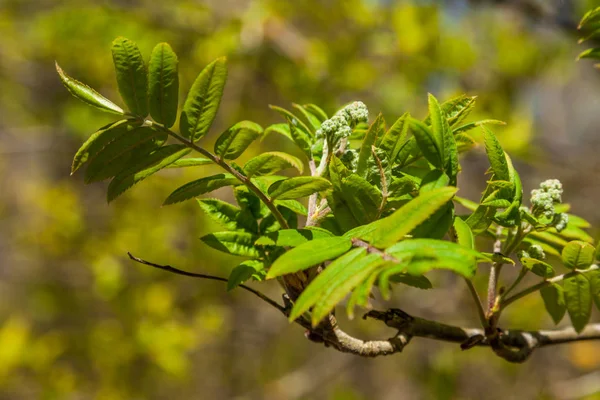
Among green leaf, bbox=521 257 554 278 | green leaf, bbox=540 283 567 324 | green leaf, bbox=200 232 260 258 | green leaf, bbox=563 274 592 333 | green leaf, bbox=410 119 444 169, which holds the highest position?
green leaf, bbox=410 119 444 169

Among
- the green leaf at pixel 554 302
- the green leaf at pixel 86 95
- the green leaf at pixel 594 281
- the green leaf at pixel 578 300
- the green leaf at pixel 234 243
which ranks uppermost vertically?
the green leaf at pixel 86 95

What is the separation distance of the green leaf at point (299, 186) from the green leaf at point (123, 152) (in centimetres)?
22

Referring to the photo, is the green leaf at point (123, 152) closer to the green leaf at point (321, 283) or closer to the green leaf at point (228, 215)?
the green leaf at point (228, 215)

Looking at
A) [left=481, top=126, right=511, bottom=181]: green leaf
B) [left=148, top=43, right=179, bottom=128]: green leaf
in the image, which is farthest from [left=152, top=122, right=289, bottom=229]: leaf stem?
[left=481, top=126, right=511, bottom=181]: green leaf

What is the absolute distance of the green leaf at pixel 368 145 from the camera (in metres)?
0.85

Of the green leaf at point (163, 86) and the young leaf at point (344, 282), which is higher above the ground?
the green leaf at point (163, 86)

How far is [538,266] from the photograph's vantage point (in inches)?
36.8

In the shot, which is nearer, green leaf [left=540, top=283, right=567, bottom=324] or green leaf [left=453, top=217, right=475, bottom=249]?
green leaf [left=453, top=217, right=475, bottom=249]

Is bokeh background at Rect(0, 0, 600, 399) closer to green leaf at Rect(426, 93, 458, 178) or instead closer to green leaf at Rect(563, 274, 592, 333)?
green leaf at Rect(563, 274, 592, 333)

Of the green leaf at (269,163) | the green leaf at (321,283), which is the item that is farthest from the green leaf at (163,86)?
the green leaf at (321,283)

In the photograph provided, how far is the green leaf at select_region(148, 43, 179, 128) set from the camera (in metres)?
0.88

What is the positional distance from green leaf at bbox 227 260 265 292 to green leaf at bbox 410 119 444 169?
35 cm

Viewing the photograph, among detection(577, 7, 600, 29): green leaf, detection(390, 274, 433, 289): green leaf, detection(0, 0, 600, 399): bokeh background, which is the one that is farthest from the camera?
detection(0, 0, 600, 399): bokeh background

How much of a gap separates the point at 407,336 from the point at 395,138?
40cm
